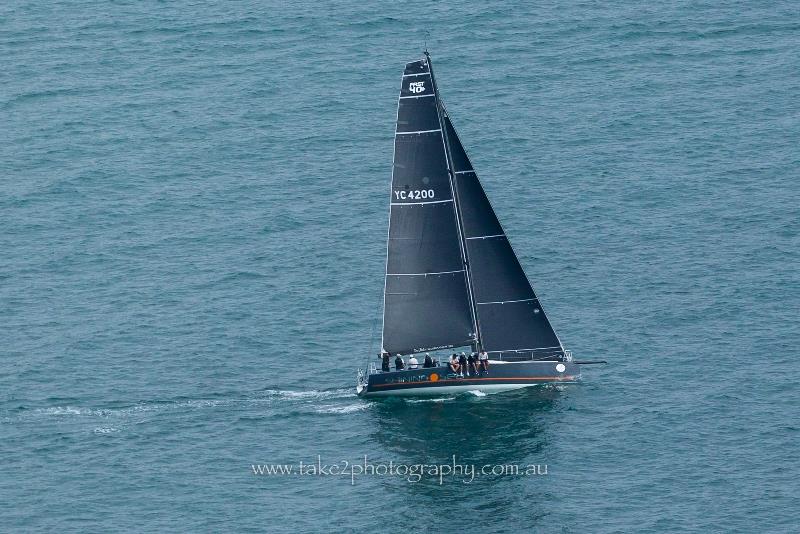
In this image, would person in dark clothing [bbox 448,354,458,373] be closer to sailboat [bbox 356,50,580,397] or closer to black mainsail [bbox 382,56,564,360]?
sailboat [bbox 356,50,580,397]

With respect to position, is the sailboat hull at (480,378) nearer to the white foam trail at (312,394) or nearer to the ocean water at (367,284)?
the ocean water at (367,284)

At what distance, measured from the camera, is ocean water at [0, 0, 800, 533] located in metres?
118

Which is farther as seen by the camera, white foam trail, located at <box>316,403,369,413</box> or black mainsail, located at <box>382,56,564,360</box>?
white foam trail, located at <box>316,403,369,413</box>

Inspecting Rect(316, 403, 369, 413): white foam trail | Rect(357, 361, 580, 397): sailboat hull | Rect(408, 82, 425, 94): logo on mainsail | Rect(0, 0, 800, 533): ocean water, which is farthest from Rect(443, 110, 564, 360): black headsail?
Rect(316, 403, 369, 413): white foam trail

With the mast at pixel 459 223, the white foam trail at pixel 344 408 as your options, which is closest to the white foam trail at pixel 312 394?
the white foam trail at pixel 344 408

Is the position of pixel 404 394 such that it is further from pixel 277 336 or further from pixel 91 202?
pixel 91 202

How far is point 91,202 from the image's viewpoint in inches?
6614

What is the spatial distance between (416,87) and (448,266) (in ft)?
44.0

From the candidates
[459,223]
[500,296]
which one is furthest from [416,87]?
[500,296]

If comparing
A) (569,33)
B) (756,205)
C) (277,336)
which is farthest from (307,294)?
(569,33)

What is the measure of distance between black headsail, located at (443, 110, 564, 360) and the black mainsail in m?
0.07

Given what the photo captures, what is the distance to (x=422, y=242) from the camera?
12725cm

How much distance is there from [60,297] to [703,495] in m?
60.5

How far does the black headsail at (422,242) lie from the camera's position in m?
124
